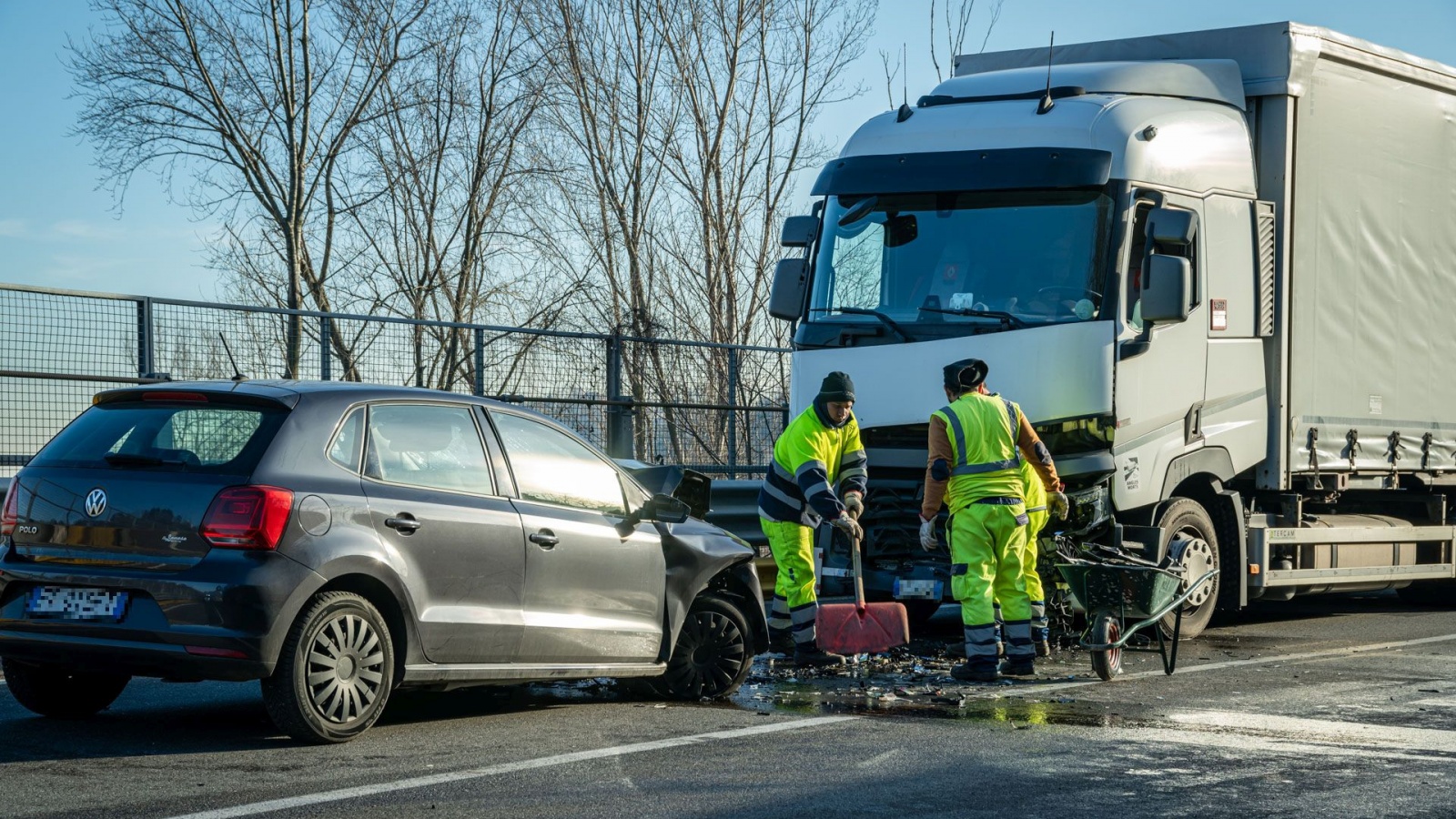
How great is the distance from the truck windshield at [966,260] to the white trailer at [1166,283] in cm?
2

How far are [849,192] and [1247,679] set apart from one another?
13.3ft

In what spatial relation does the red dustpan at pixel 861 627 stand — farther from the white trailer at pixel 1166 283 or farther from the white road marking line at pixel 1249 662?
the white trailer at pixel 1166 283

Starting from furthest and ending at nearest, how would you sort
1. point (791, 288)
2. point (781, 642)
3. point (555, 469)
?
point (791, 288)
point (781, 642)
point (555, 469)

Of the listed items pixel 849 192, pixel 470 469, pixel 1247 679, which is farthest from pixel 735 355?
pixel 470 469

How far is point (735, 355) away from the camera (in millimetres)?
16828

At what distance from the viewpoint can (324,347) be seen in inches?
502

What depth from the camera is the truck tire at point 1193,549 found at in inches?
443

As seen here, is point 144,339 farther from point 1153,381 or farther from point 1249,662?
point 1249,662

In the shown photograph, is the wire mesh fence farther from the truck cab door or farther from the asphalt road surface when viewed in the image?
the truck cab door

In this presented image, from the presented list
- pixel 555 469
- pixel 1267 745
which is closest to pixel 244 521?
pixel 555 469

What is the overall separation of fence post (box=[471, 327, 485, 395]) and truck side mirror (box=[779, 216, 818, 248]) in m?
3.47

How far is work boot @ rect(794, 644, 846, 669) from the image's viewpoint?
32.2ft

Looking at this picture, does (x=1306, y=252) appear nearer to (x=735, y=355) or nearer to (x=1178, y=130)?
(x=1178, y=130)

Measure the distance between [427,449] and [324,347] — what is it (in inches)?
221
